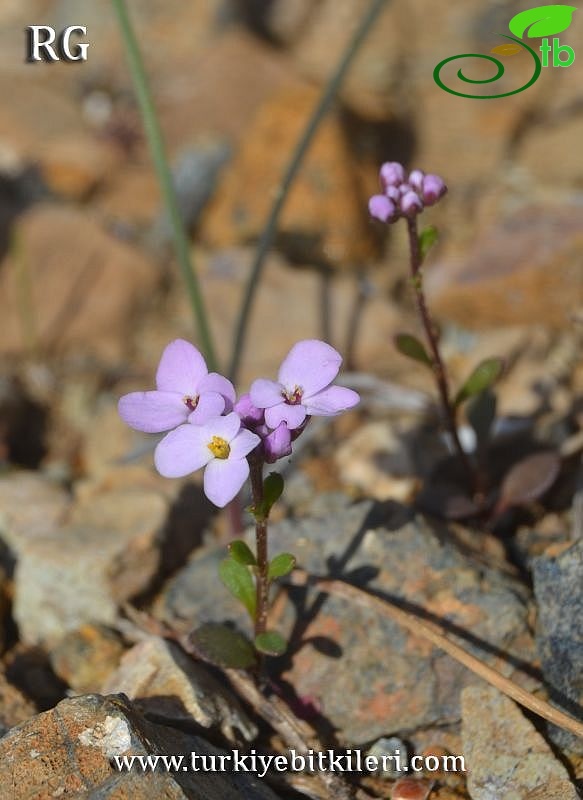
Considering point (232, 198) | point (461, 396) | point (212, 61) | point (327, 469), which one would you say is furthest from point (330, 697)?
point (212, 61)

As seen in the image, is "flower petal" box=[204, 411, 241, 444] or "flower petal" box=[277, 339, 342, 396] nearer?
"flower petal" box=[204, 411, 241, 444]

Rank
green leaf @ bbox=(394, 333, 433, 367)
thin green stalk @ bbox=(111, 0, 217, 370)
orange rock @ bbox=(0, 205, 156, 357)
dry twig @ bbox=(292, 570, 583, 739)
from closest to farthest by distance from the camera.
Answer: dry twig @ bbox=(292, 570, 583, 739) < green leaf @ bbox=(394, 333, 433, 367) < thin green stalk @ bbox=(111, 0, 217, 370) < orange rock @ bbox=(0, 205, 156, 357)

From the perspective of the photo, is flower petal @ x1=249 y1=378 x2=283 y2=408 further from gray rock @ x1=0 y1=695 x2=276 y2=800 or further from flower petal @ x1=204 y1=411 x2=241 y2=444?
gray rock @ x1=0 y1=695 x2=276 y2=800

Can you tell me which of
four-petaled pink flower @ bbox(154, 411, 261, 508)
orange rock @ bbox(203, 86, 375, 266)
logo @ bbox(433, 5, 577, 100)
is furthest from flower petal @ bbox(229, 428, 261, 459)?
orange rock @ bbox(203, 86, 375, 266)

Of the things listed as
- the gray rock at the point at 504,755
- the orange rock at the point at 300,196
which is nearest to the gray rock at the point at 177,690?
the gray rock at the point at 504,755

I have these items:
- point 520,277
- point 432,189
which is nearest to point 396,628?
point 432,189

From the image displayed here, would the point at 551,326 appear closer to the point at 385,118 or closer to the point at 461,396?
the point at 461,396

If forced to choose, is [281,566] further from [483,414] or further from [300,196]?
[300,196]

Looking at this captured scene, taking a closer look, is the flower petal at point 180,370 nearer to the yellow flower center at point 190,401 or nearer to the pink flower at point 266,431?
the yellow flower center at point 190,401
